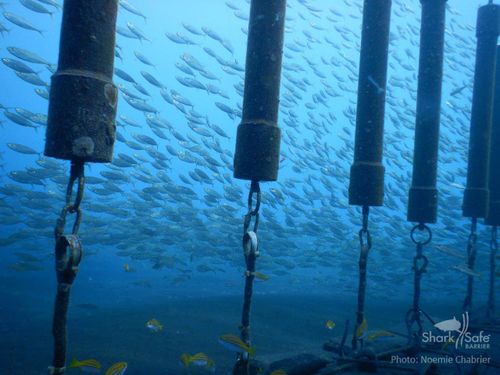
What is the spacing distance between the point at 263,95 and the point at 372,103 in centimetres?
186

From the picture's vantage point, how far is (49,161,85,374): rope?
6.07 feet

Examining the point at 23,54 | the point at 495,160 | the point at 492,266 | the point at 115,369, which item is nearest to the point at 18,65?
the point at 23,54

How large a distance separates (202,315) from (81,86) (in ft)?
29.7

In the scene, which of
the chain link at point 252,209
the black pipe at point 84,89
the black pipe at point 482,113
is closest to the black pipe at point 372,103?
the chain link at point 252,209

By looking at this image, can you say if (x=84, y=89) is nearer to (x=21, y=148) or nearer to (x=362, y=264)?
(x=362, y=264)

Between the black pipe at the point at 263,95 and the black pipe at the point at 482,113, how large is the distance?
4.33 m

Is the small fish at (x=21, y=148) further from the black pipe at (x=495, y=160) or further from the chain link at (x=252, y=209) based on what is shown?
the black pipe at (x=495, y=160)

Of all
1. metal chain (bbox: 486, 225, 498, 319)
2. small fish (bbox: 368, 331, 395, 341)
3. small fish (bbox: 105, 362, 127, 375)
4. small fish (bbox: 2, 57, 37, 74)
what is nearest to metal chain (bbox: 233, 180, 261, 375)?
small fish (bbox: 105, 362, 127, 375)

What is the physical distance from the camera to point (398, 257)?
73.5 ft

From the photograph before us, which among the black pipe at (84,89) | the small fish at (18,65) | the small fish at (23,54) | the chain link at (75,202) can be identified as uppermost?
the small fish at (23,54)

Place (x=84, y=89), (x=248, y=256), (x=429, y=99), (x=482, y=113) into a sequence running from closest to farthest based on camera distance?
(x=84, y=89) < (x=248, y=256) < (x=429, y=99) < (x=482, y=113)

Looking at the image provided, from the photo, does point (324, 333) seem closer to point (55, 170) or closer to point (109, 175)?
point (109, 175)

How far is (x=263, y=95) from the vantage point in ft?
9.47

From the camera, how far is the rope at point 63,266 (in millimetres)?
1850
